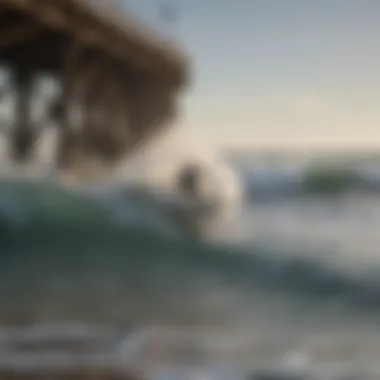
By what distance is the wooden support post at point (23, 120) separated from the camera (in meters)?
1.17

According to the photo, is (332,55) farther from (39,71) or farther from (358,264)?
(39,71)

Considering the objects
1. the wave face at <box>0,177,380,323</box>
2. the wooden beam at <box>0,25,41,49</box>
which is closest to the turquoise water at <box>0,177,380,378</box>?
the wave face at <box>0,177,380,323</box>

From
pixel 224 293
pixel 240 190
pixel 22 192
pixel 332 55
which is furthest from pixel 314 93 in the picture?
pixel 22 192

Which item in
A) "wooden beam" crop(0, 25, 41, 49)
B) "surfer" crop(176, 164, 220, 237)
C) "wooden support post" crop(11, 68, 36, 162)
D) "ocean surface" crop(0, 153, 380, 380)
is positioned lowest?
"ocean surface" crop(0, 153, 380, 380)

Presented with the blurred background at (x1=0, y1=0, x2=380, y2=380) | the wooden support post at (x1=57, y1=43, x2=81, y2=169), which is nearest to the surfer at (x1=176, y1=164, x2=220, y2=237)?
the blurred background at (x1=0, y1=0, x2=380, y2=380)

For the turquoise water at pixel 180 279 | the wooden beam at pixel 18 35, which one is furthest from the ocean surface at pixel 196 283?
the wooden beam at pixel 18 35

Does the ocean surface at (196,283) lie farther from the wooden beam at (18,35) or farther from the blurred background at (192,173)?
the wooden beam at (18,35)

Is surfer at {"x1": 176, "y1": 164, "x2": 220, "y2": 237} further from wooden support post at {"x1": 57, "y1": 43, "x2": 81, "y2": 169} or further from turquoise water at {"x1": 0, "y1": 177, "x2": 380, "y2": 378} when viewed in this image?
wooden support post at {"x1": 57, "y1": 43, "x2": 81, "y2": 169}

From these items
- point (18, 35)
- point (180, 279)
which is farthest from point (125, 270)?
point (18, 35)

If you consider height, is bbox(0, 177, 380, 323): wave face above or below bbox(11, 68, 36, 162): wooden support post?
below

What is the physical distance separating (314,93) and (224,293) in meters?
0.33

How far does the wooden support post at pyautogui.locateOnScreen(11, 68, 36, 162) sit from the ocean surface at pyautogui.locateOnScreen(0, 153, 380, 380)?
0.14ft

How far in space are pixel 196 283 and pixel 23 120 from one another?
36cm

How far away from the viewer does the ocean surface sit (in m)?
1.12
